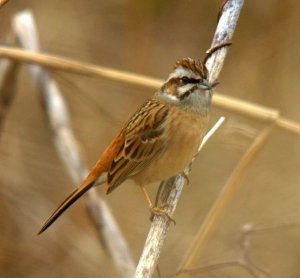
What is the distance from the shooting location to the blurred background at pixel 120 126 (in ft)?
18.5

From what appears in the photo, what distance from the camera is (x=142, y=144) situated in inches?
171

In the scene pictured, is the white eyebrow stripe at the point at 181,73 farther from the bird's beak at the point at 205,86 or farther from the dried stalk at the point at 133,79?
the dried stalk at the point at 133,79

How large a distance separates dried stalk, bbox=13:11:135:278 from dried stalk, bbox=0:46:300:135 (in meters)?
0.69

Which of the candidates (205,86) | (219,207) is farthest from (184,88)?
(219,207)

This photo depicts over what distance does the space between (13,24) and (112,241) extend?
164cm

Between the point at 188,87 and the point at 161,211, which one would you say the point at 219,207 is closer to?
the point at 161,211

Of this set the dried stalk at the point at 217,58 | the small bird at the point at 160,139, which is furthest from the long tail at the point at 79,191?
the dried stalk at the point at 217,58

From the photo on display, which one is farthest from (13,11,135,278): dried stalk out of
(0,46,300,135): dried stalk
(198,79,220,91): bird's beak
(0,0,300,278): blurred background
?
(198,79,220,91): bird's beak

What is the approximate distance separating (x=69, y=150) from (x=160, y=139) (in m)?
0.82

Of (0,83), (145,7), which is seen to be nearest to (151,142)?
(0,83)

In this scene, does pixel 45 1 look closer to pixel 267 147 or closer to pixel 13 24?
pixel 13 24

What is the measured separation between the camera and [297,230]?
18.8 feet

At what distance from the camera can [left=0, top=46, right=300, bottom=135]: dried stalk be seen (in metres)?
4.06

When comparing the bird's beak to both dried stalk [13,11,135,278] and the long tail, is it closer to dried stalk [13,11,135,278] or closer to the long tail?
the long tail
